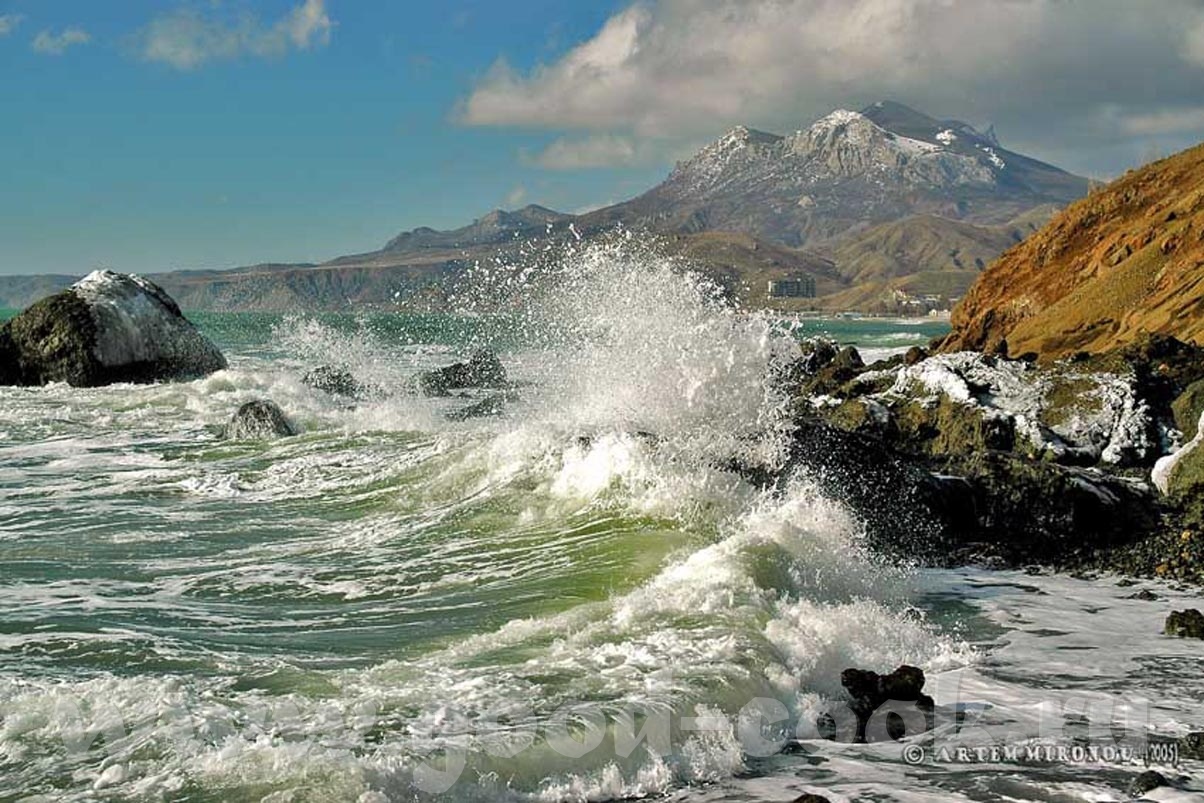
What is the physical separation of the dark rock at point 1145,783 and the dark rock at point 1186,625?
10.9 ft

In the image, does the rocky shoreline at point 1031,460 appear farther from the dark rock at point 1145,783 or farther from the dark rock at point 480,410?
the dark rock at point 480,410

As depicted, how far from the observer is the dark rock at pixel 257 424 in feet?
58.6

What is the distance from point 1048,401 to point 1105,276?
43.0 feet

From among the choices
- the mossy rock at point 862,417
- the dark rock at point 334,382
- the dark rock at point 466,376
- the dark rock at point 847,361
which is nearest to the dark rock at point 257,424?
the dark rock at point 334,382

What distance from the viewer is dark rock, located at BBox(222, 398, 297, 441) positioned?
17859mm

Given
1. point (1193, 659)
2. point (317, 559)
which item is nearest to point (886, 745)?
point (1193, 659)

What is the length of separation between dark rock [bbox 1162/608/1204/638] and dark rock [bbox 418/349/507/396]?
21.9 m

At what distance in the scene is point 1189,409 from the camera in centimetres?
1369

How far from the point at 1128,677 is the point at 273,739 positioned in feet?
18.7

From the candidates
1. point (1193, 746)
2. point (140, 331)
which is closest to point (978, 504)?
point (1193, 746)

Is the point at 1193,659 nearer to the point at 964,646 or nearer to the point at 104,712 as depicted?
the point at 964,646

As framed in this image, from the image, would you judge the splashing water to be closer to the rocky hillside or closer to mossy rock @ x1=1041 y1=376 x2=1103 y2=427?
mossy rock @ x1=1041 y1=376 x2=1103 y2=427

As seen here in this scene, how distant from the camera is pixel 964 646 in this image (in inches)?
306

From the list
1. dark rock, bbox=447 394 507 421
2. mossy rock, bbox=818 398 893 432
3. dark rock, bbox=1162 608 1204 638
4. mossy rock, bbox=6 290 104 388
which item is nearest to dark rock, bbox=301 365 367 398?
dark rock, bbox=447 394 507 421
